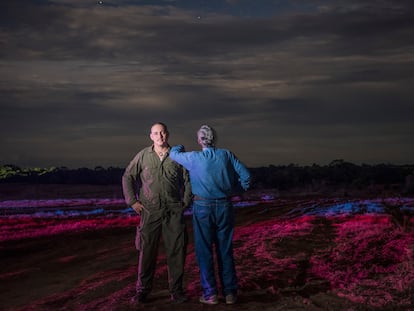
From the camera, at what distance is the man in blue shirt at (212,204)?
8703mm

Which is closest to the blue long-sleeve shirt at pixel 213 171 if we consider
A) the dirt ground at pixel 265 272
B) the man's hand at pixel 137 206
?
the man's hand at pixel 137 206

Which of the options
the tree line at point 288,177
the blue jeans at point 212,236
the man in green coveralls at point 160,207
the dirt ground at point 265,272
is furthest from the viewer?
the tree line at point 288,177

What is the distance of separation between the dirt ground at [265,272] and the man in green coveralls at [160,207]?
0.52 meters

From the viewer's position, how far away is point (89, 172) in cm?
11575

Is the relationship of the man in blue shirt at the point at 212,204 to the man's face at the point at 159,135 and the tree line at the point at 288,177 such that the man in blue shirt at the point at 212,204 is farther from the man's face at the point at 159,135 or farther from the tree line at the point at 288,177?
the tree line at the point at 288,177

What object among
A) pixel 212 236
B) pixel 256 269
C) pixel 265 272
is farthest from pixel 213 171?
pixel 256 269

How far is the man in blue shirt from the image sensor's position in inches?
343

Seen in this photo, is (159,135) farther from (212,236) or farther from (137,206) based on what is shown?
(212,236)

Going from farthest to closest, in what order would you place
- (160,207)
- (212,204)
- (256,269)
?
(256,269), (160,207), (212,204)

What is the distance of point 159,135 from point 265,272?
4631 mm

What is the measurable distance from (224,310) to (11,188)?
90.1m

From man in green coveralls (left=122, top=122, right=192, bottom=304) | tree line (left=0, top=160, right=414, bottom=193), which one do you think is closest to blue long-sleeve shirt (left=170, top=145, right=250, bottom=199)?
man in green coveralls (left=122, top=122, right=192, bottom=304)

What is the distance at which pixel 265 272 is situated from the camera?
12180mm

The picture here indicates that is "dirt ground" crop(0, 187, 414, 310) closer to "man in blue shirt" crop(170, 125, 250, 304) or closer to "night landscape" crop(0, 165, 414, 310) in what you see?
"night landscape" crop(0, 165, 414, 310)
